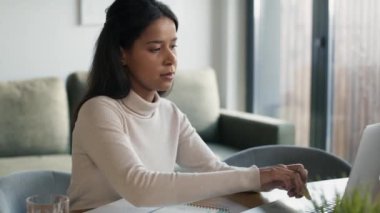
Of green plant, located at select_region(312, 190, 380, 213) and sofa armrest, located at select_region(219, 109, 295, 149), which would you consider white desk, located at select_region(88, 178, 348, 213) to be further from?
sofa armrest, located at select_region(219, 109, 295, 149)

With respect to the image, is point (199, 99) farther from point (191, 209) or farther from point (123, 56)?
point (191, 209)

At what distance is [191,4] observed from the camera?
4.23m

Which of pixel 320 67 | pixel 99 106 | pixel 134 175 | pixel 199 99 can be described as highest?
pixel 99 106

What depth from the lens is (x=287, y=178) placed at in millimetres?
1587

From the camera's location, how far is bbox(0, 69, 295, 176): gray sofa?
3354mm

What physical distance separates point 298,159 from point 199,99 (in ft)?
6.18

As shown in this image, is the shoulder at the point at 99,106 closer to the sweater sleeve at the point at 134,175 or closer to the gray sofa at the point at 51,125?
the sweater sleeve at the point at 134,175

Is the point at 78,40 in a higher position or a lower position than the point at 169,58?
lower

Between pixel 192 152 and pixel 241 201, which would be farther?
pixel 192 152

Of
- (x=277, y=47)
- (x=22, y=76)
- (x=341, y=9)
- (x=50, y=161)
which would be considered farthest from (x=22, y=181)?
(x=277, y=47)

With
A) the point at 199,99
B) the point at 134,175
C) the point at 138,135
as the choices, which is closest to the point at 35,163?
the point at 199,99

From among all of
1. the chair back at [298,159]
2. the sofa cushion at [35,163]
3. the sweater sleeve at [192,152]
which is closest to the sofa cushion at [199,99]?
the sofa cushion at [35,163]

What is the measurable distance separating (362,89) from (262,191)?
1.88 metres

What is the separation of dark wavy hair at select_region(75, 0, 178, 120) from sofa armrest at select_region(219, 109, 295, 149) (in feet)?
6.18
